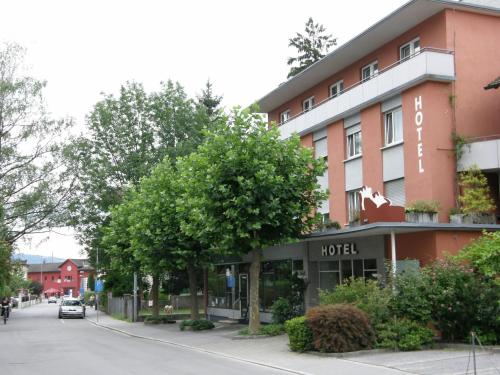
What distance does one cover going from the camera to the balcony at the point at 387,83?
22.4 m

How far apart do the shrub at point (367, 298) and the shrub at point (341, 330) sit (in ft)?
2.21

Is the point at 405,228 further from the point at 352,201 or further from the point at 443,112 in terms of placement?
the point at 352,201

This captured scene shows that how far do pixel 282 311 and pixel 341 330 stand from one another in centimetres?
847

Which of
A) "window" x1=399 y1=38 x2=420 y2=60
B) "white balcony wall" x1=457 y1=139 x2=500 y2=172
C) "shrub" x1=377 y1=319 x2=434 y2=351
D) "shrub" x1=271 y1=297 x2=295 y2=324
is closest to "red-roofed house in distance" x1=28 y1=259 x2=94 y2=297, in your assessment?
"shrub" x1=271 y1=297 x2=295 y2=324

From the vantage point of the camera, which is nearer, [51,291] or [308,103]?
[308,103]

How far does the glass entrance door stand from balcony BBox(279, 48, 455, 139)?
340 inches

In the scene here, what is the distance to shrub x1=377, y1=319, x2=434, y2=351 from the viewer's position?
663 inches

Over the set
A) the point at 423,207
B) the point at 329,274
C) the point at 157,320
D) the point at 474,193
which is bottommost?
the point at 157,320

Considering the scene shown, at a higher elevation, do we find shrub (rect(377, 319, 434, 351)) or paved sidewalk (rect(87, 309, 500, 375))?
shrub (rect(377, 319, 434, 351))

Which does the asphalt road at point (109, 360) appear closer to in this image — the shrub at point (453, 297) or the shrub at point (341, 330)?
the shrub at point (341, 330)

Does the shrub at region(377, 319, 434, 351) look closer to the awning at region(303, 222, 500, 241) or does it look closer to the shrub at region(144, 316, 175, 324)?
the awning at region(303, 222, 500, 241)

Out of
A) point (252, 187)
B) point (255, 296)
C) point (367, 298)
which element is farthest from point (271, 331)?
point (252, 187)

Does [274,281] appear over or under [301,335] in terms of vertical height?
over

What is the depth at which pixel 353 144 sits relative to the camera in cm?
2750
